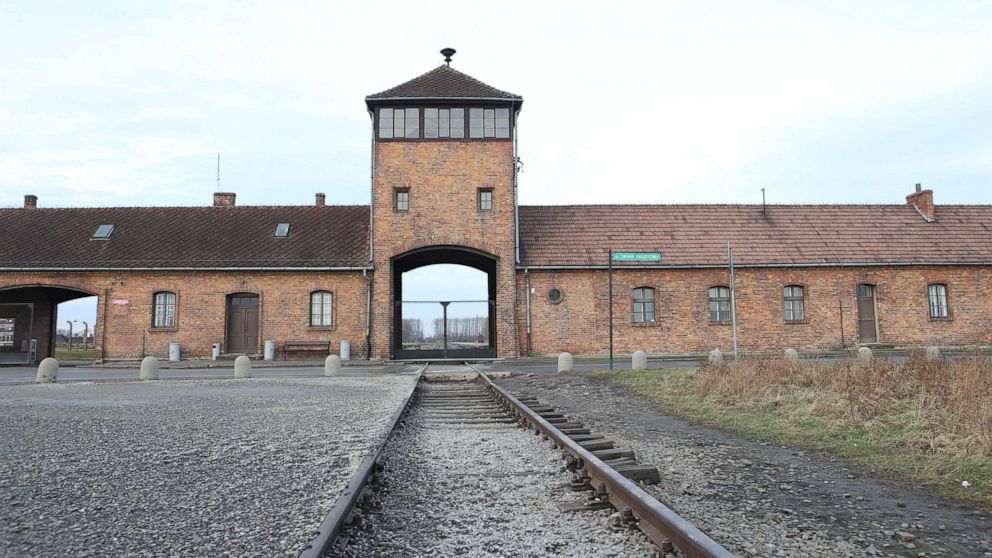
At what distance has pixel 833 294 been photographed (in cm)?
2538

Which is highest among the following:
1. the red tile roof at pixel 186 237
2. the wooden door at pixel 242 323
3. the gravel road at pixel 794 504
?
the red tile roof at pixel 186 237

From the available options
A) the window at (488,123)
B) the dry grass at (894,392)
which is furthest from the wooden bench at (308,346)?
the dry grass at (894,392)

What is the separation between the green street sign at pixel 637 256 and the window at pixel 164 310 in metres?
16.6

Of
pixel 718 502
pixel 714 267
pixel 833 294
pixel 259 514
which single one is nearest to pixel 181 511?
pixel 259 514

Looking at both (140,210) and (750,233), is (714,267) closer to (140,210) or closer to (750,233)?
(750,233)

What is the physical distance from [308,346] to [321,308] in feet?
5.00

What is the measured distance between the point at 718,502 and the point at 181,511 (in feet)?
11.8

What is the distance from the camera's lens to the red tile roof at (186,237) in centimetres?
2480

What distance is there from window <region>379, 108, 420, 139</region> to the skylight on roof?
1229 centimetres

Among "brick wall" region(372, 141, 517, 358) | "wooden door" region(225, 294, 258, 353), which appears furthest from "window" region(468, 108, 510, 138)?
"wooden door" region(225, 294, 258, 353)

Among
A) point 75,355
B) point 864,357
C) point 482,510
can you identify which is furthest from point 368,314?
point 75,355

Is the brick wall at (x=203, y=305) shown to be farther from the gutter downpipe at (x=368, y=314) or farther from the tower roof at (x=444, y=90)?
the tower roof at (x=444, y=90)

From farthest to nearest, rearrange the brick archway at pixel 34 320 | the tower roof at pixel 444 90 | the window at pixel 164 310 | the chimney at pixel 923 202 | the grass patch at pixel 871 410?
the chimney at pixel 923 202 → the brick archway at pixel 34 320 → the window at pixel 164 310 → the tower roof at pixel 444 90 → the grass patch at pixel 871 410

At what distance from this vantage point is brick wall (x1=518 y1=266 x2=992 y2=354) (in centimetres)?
2434
